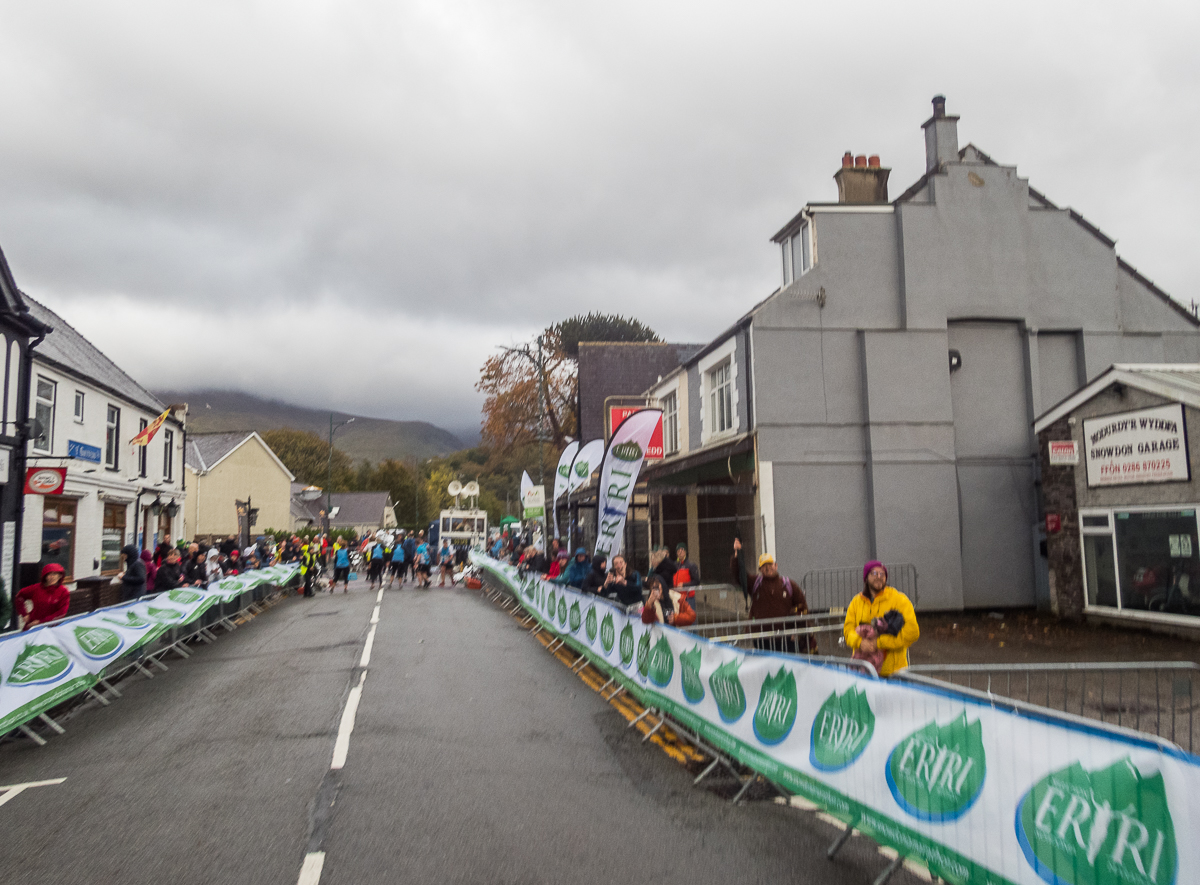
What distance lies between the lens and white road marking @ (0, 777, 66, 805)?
6246mm

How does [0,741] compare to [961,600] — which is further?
[961,600]

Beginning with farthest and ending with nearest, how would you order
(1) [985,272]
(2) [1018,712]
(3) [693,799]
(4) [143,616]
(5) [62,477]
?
(1) [985,272]
(5) [62,477]
(4) [143,616]
(3) [693,799]
(2) [1018,712]

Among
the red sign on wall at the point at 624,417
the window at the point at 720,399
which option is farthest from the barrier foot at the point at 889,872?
the red sign on wall at the point at 624,417

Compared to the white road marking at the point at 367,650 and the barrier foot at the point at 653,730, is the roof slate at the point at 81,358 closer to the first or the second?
the white road marking at the point at 367,650

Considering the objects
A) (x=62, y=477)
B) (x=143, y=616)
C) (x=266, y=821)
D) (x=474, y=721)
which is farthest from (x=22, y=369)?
(x=266, y=821)

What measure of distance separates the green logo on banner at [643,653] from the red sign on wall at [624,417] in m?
14.6

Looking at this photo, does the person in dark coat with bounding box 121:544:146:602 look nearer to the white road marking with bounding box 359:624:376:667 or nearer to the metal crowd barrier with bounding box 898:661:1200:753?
the white road marking with bounding box 359:624:376:667

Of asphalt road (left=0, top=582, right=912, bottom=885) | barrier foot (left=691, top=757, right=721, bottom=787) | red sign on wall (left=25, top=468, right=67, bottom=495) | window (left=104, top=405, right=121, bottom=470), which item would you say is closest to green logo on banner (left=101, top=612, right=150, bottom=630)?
asphalt road (left=0, top=582, right=912, bottom=885)

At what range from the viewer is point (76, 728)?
852cm

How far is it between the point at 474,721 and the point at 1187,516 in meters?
11.3

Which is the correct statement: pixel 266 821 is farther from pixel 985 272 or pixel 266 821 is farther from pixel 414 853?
pixel 985 272

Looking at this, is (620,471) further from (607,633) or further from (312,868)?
(312,868)

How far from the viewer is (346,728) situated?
8086mm

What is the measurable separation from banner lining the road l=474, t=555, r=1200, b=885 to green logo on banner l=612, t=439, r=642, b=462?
7.19 meters
